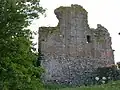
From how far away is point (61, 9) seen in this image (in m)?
34.3

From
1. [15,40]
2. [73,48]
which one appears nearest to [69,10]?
[73,48]

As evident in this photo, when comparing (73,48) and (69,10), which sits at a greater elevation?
(69,10)

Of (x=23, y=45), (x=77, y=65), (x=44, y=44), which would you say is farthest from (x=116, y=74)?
(x=23, y=45)

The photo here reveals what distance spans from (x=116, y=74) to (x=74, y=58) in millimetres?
4529

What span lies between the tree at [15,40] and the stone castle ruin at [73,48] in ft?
56.8

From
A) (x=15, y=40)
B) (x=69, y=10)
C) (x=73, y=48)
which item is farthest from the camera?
(x=69, y=10)

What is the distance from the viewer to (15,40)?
1393 cm

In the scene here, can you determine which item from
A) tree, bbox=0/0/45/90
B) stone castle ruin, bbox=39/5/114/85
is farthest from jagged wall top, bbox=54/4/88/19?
tree, bbox=0/0/45/90

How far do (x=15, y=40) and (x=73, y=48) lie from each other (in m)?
20.2

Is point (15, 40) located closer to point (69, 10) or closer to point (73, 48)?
point (73, 48)

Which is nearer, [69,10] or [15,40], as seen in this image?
[15,40]

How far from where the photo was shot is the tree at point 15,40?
13461mm

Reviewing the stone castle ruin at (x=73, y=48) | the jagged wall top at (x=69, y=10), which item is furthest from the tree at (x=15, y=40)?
the jagged wall top at (x=69, y=10)

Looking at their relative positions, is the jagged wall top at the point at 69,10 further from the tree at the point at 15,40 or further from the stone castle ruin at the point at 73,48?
the tree at the point at 15,40
